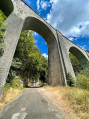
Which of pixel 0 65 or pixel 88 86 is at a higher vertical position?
pixel 0 65

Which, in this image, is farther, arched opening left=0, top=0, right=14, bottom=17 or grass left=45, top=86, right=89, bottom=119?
arched opening left=0, top=0, right=14, bottom=17

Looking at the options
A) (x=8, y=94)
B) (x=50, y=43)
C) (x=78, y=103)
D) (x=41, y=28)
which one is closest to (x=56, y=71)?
(x=50, y=43)

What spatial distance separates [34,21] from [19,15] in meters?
3.29

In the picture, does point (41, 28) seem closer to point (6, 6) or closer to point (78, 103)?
point (6, 6)

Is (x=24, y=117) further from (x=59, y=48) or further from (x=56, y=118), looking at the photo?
(x=59, y=48)

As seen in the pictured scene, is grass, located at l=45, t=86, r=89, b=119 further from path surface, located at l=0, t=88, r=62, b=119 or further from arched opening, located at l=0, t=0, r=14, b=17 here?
arched opening, located at l=0, t=0, r=14, b=17

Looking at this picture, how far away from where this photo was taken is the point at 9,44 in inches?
228

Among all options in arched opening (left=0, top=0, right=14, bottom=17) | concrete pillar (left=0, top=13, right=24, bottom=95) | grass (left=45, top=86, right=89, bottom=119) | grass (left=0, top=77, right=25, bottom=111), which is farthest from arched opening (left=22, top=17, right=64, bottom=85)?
grass (left=0, top=77, right=25, bottom=111)

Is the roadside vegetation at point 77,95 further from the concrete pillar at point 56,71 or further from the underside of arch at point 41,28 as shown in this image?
the underside of arch at point 41,28

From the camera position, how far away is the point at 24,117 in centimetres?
230

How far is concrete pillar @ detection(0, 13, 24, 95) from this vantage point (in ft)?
15.7

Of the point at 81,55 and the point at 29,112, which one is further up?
the point at 81,55

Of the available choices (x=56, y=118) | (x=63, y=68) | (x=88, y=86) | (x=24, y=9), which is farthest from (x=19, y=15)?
(x=88, y=86)

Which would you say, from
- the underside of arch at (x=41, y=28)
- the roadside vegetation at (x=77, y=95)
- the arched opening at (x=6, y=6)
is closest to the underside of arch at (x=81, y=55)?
the underside of arch at (x=41, y=28)
